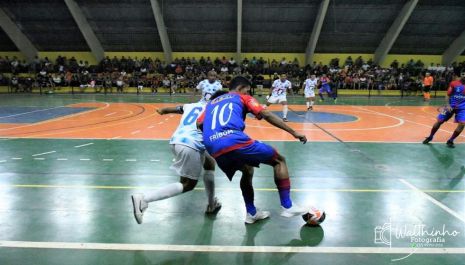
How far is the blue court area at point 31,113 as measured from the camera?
1495 cm

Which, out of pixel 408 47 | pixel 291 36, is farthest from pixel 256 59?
pixel 408 47

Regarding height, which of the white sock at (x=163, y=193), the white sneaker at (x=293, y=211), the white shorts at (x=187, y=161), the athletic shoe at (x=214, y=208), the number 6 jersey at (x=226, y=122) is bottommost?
the athletic shoe at (x=214, y=208)

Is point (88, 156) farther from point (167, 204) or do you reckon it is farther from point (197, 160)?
point (197, 160)

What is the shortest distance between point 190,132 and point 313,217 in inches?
77.3

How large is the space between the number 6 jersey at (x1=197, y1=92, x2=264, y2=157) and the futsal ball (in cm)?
129

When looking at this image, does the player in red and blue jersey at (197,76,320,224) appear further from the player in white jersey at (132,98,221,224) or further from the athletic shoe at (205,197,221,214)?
the athletic shoe at (205,197,221,214)

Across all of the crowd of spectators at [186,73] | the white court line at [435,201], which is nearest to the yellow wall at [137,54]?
the crowd of spectators at [186,73]

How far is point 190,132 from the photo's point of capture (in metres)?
4.94

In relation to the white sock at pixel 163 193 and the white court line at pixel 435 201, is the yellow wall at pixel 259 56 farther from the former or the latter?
the white sock at pixel 163 193

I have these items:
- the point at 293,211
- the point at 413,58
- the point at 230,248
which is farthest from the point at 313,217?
the point at 413,58

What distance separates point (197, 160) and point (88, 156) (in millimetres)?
4852

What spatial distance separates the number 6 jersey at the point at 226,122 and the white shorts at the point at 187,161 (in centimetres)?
43

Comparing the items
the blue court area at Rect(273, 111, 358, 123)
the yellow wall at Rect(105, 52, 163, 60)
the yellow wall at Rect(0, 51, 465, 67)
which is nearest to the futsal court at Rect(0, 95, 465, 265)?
the blue court area at Rect(273, 111, 358, 123)

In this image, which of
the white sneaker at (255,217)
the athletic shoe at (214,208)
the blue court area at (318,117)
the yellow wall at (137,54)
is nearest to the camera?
the white sneaker at (255,217)
